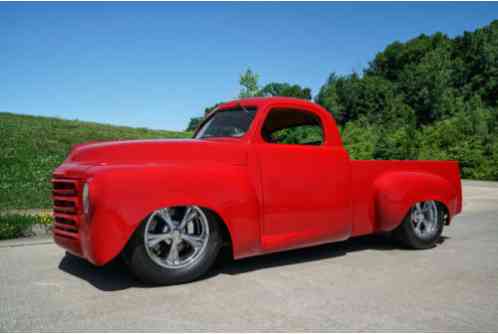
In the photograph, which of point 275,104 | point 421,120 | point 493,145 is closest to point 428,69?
point 421,120

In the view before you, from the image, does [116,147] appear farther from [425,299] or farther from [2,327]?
[425,299]

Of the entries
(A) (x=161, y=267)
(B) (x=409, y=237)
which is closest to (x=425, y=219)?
(B) (x=409, y=237)

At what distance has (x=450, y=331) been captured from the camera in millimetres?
2811

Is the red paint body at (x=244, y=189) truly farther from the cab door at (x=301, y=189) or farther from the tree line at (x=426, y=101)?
the tree line at (x=426, y=101)

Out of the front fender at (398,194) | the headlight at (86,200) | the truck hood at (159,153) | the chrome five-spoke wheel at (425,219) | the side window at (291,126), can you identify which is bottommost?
the chrome five-spoke wheel at (425,219)

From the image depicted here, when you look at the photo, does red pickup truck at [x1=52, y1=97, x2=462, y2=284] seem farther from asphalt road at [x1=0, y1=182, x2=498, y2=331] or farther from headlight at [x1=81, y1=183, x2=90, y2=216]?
asphalt road at [x1=0, y1=182, x2=498, y2=331]

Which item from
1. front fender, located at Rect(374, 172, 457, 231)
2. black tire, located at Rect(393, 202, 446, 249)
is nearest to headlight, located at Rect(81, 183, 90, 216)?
front fender, located at Rect(374, 172, 457, 231)

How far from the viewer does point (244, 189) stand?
4039 mm

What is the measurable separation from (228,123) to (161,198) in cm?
146

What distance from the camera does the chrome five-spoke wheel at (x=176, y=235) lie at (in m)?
3.79

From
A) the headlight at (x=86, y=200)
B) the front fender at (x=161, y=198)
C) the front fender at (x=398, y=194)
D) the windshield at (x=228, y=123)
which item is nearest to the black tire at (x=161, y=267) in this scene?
the front fender at (x=161, y=198)

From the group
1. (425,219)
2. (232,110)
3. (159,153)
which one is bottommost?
(425,219)

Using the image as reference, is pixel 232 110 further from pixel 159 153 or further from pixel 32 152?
pixel 32 152

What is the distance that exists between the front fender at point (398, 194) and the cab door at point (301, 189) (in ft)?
1.60
